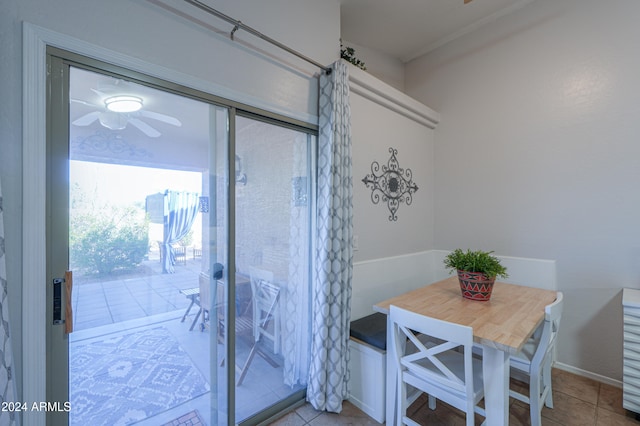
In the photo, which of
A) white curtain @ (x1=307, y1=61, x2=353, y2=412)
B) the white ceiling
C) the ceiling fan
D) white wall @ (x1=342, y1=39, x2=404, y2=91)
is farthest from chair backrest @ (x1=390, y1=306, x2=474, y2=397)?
white wall @ (x1=342, y1=39, x2=404, y2=91)

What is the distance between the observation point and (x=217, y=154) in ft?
5.26

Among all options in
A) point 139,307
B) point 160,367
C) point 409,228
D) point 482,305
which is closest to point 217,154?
point 139,307

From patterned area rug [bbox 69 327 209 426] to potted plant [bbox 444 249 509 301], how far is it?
1.79m

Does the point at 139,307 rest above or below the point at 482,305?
above

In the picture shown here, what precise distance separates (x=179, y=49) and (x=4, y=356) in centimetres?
150

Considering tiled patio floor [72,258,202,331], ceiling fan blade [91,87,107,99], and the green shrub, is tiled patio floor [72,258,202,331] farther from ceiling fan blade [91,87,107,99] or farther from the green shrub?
ceiling fan blade [91,87,107,99]

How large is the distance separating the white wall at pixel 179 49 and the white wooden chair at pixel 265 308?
106cm

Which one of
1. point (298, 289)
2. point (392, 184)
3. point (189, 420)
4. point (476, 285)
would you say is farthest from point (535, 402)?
point (189, 420)

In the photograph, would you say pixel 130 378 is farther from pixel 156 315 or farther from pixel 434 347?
pixel 434 347

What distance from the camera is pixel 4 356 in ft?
3.05

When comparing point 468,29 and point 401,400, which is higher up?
point 468,29

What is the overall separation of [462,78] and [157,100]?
3065 mm

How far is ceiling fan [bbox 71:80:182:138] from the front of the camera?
3.99 ft

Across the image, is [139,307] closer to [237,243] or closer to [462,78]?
[237,243]
